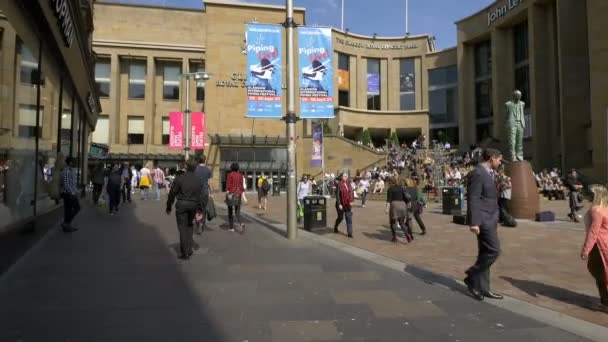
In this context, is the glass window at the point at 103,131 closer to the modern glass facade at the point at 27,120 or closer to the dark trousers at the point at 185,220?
the modern glass facade at the point at 27,120

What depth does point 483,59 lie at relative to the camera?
46.9 m

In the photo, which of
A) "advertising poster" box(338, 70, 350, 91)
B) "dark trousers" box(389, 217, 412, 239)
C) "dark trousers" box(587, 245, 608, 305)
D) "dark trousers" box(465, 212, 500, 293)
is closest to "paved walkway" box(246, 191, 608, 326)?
"dark trousers" box(587, 245, 608, 305)

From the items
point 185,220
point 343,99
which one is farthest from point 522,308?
point 343,99

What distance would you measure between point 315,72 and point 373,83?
152 ft

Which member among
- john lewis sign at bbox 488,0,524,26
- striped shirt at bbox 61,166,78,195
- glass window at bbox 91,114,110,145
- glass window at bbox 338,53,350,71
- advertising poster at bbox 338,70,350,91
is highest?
john lewis sign at bbox 488,0,524,26

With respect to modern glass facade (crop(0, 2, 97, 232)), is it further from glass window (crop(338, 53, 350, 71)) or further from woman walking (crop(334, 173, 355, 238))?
glass window (crop(338, 53, 350, 71))

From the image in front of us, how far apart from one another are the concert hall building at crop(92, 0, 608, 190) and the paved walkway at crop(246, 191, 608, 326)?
19.7 metres

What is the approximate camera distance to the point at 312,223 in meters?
12.0

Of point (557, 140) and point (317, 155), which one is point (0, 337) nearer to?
point (317, 155)

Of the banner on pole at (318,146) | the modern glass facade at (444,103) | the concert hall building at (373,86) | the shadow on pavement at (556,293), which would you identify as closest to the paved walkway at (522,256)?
the shadow on pavement at (556,293)

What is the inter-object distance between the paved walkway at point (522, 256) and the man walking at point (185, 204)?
11.9 feet

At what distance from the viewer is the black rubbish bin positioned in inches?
632

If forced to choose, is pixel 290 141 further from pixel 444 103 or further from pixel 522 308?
pixel 444 103

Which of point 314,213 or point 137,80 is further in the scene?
point 137,80
